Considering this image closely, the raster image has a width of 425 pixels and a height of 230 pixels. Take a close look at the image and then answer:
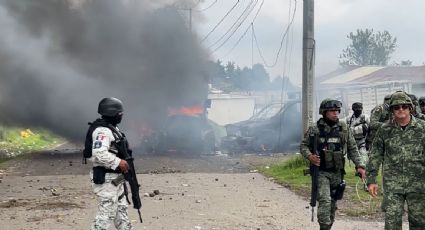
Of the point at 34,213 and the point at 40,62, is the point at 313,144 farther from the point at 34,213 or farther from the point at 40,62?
the point at 40,62

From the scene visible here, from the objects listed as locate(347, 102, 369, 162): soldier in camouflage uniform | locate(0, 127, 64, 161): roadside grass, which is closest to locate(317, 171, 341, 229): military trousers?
locate(347, 102, 369, 162): soldier in camouflage uniform

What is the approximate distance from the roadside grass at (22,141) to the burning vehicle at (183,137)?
16.2 ft

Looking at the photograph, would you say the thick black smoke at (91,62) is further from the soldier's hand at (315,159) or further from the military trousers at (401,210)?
the military trousers at (401,210)

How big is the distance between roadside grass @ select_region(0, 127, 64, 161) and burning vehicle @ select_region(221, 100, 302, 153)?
7188mm

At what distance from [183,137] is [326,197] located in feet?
41.5

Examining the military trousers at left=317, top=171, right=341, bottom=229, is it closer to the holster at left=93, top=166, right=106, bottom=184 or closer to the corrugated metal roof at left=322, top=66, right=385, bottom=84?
the holster at left=93, top=166, right=106, bottom=184

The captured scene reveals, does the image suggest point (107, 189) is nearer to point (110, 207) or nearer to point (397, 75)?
point (110, 207)

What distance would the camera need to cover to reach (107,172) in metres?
5.06

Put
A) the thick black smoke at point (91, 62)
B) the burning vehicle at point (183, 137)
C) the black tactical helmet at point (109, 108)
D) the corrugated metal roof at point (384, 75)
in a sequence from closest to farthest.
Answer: the black tactical helmet at point (109, 108)
the burning vehicle at point (183, 137)
the thick black smoke at point (91, 62)
the corrugated metal roof at point (384, 75)

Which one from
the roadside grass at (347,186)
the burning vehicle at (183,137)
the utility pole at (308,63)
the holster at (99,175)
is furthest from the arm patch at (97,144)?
the burning vehicle at (183,137)

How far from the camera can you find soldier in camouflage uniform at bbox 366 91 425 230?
4.63 m

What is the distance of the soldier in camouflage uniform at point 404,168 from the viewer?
15.2ft

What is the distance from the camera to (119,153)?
5.15 m

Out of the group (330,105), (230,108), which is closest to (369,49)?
(230,108)
